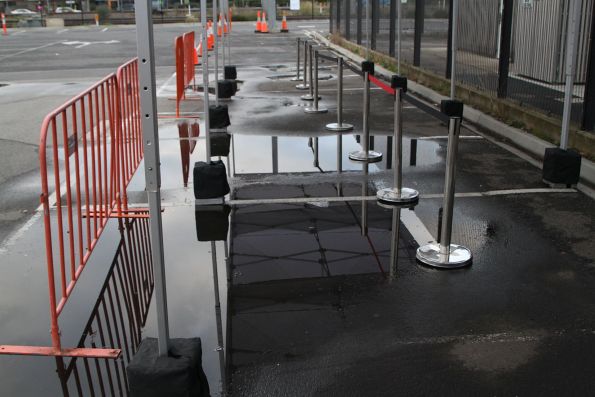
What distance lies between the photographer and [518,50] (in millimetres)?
12227

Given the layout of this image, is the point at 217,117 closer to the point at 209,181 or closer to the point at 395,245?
the point at 209,181

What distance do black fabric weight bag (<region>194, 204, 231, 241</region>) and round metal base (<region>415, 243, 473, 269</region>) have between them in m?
1.77

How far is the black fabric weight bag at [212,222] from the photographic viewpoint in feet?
20.0

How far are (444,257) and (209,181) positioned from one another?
101 inches

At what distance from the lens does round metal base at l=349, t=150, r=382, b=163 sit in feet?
28.7

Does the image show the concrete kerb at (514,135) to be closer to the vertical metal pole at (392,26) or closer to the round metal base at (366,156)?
the round metal base at (366,156)

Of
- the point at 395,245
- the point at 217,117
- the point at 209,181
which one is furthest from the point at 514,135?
the point at 209,181

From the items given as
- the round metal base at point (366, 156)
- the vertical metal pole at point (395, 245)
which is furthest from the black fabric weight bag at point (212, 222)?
the round metal base at point (366, 156)

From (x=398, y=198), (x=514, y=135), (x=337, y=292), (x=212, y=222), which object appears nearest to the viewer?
(x=337, y=292)

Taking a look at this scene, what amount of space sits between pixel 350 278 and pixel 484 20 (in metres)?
8.51

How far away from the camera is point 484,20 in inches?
478

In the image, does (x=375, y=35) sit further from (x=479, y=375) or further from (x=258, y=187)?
(x=479, y=375)

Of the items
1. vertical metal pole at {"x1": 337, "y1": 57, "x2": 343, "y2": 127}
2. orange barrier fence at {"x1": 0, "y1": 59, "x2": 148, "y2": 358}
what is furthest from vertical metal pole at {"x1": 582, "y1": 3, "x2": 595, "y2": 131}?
orange barrier fence at {"x1": 0, "y1": 59, "x2": 148, "y2": 358}

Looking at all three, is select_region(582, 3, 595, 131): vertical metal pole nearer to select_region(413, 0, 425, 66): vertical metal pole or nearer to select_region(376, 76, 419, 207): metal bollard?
select_region(376, 76, 419, 207): metal bollard
